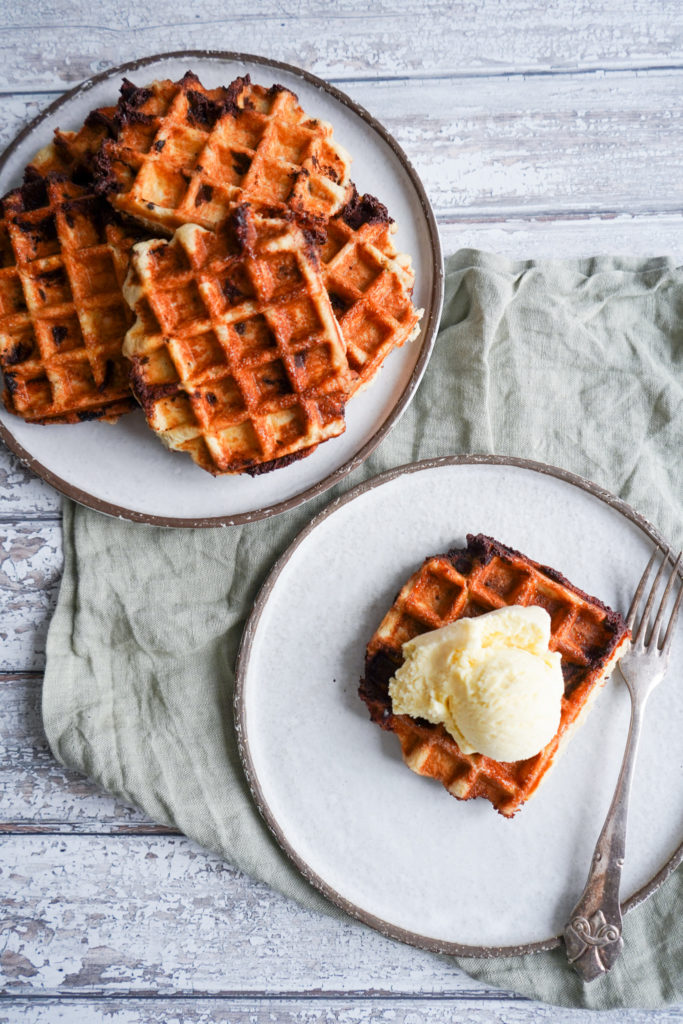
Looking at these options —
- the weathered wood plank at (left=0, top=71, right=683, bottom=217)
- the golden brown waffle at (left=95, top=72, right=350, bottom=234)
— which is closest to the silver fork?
the weathered wood plank at (left=0, top=71, right=683, bottom=217)

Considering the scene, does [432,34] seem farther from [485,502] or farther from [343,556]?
[343,556]

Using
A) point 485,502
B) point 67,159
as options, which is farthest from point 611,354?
point 67,159

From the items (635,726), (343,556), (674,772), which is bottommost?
(674,772)

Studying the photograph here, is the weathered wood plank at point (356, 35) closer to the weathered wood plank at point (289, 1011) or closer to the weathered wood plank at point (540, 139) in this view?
the weathered wood plank at point (540, 139)

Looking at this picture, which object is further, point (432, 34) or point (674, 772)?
point (432, 34)

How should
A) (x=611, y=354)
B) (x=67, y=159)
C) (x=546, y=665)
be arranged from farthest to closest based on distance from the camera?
(x=611, y=354) → (x=67, y=159) → (x=546, y=665)

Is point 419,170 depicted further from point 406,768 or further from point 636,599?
point 406,768
